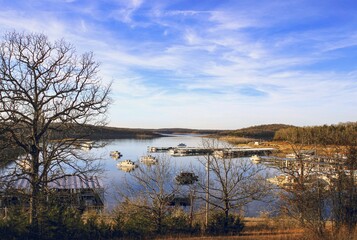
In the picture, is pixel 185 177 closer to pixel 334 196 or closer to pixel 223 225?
pixel 223 225

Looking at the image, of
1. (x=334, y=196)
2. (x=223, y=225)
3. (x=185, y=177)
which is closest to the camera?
(x=334, y=196)

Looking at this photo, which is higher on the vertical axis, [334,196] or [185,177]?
[334,196]

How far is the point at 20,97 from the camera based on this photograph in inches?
626

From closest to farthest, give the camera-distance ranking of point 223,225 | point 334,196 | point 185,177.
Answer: point 334,196, point 223,225, point 185,177

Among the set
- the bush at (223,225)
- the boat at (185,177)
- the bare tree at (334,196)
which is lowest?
the bush at (223,225)

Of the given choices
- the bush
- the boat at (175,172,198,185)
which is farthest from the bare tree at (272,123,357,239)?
the boat at (175,172,198,185)

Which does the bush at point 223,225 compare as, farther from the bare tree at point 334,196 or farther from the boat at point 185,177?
the boat at point 185,177

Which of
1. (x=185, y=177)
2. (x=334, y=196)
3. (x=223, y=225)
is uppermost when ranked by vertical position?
(x=334, y=196)

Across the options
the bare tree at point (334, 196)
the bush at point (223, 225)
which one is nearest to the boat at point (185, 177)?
the bush at point (223, 225)

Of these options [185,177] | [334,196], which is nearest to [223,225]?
[334,196]

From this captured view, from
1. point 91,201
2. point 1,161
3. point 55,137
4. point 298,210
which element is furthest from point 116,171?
point 298,210

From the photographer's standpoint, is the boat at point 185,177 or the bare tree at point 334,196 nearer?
the bare tree at point 334,196

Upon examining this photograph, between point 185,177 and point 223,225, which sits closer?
point 223,225

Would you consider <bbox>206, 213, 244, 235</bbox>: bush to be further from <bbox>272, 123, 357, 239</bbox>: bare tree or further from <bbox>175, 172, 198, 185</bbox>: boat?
<bbox>175, 172, 198, 185</bbox>: boat
